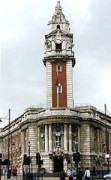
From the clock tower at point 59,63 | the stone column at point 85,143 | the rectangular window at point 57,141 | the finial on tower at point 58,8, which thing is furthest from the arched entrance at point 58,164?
the finial on tower at point 58,8

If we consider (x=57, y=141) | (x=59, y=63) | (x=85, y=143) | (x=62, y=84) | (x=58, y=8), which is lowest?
(x=85, y=143)

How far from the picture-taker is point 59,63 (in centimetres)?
10450

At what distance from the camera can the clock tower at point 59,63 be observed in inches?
4040

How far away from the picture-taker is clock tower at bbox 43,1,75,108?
337 feet

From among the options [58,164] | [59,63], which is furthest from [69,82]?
[58,164]

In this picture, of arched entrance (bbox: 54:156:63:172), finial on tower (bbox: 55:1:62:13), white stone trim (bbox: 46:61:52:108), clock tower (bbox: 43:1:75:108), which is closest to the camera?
arched entrance (bbox: 54:156:63:172)

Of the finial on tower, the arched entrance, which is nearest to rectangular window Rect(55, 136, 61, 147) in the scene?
the arched entrance

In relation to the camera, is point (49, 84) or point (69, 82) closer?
point (69, 82)

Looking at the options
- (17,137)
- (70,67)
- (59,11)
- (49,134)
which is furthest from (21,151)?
(59,11)

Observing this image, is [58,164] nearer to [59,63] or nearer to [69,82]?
[69,82]

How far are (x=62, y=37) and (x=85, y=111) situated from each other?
1642cm

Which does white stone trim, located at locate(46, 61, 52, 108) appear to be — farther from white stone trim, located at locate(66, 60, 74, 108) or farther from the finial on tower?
the finial on tower

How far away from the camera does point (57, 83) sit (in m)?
102

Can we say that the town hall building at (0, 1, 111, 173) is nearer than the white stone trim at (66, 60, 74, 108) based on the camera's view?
Yes
